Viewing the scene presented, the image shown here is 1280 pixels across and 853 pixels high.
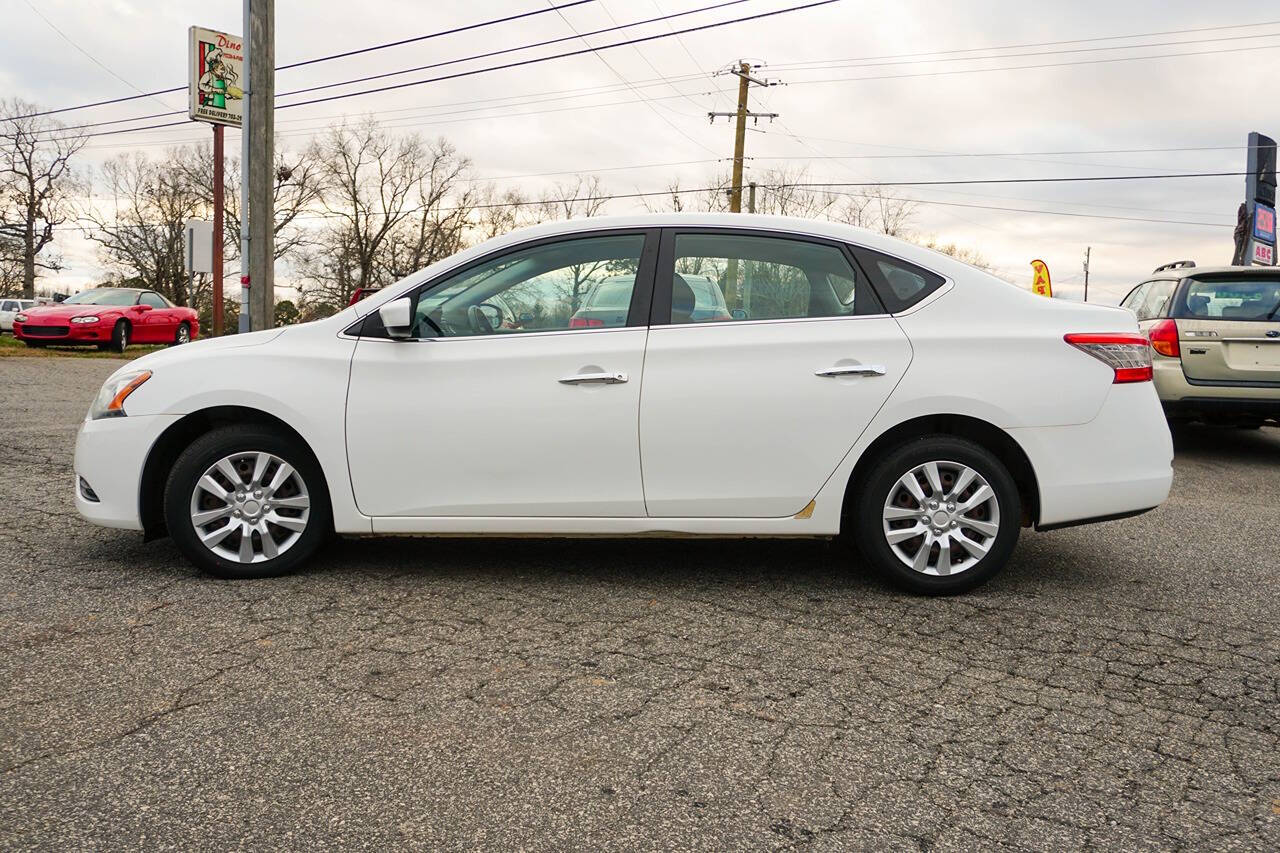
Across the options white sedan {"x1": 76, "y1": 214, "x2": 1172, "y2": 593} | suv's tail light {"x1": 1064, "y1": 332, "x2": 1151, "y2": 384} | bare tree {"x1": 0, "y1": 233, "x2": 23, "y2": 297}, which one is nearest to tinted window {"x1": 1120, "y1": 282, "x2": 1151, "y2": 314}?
suv's tail light {"x1": 1064, "y1": 332, "x2": 1151, "y2": 384}

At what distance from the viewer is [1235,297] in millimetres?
9070

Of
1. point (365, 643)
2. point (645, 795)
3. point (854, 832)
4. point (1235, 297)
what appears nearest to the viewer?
point (854, 832)

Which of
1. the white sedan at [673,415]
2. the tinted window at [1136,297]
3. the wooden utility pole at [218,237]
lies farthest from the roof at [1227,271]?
the wooden utility pole at [218,237]

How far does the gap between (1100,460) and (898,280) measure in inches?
45.8

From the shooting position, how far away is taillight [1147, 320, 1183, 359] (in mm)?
8977

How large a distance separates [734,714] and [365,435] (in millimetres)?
2144

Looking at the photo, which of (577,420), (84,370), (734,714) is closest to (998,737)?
(734,714)

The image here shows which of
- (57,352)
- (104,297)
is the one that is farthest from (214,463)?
(104,297)

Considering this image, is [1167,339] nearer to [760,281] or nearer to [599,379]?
[760,281]

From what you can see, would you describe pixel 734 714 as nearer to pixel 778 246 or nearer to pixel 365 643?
pixel 365 643

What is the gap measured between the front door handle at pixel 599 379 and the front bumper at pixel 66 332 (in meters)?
19.5

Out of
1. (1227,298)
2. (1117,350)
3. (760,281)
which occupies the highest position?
(1227,298)

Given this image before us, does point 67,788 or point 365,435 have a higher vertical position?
point 365,435

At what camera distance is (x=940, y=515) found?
4496 millimetres
